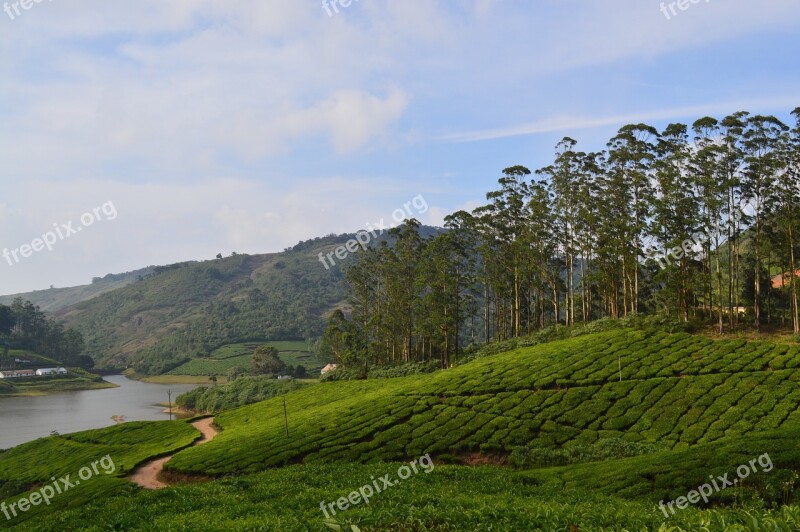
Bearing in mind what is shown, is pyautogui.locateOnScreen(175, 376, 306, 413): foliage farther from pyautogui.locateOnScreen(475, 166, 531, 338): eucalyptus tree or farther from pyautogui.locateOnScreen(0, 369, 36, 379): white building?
pyautogui.locateOnScreen(0, 369, 36, 379): white building

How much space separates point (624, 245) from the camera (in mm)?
55625

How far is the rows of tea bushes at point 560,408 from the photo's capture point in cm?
3156

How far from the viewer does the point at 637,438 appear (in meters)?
30.2

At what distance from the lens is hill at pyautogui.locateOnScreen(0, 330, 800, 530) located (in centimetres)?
1200

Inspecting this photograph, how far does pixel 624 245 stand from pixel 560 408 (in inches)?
1035

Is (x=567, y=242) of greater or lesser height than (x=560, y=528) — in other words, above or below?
above

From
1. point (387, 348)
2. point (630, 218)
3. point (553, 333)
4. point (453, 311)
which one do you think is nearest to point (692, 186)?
point (630, 218)

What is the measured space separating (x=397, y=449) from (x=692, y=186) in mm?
38975

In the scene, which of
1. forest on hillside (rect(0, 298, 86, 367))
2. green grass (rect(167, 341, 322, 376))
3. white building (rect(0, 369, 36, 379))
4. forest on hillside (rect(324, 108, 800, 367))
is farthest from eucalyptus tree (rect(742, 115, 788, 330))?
forest on hillside (rect(0, 298, 86, 367))

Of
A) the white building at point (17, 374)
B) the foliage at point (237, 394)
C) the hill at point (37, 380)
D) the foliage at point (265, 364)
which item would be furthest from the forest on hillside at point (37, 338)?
the foliage at point (237, 394)

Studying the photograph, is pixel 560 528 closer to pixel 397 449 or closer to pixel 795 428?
pixel 795 428

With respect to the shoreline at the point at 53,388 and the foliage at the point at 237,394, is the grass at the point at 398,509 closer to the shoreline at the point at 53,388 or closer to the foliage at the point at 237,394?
the foliage at the point at 237,394

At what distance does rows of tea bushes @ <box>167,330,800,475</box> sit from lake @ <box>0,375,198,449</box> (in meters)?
47.6

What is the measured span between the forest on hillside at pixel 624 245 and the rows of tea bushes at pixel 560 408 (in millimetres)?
10218
